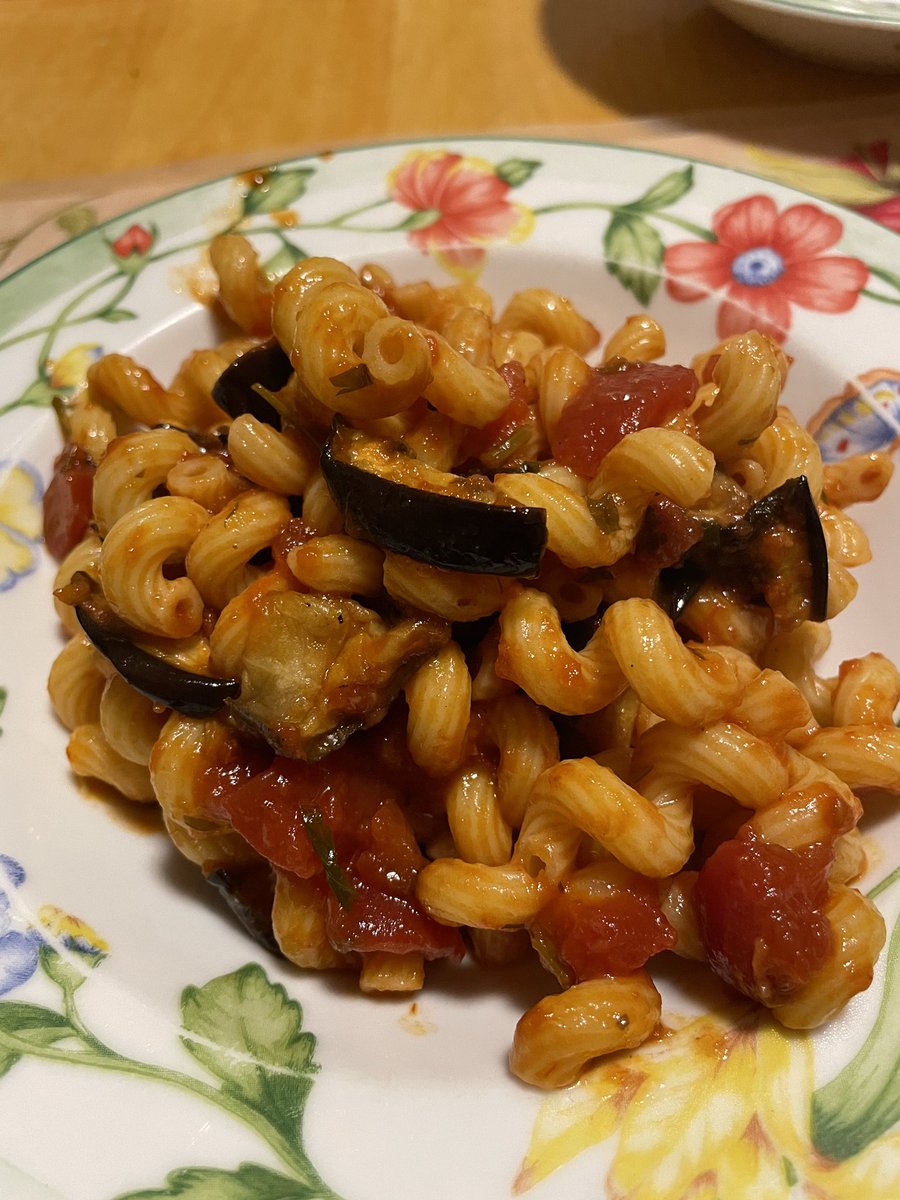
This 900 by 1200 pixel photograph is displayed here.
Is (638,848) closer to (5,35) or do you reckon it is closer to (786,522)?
(786,522)

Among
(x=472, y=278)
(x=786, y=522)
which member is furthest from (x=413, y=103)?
(x=786, y=522)

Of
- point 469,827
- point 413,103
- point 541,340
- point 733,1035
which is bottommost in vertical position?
point 733,1035

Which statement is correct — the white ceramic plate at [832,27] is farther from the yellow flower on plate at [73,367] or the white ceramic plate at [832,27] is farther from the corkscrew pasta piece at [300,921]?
the corkscrew pasta piece at [300,921]

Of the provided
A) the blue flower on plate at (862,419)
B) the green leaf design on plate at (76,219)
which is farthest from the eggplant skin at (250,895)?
the green leaf design on plate at (76,219)

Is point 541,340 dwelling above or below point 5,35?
below

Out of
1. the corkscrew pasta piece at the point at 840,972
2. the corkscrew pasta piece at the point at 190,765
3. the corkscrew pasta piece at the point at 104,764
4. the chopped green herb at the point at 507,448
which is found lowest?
the corkscrew pasta piece at the point at 840,972
